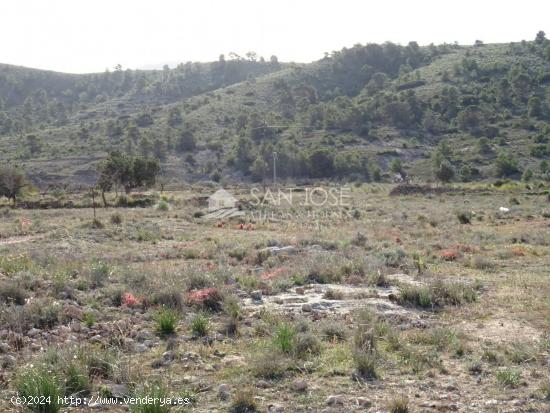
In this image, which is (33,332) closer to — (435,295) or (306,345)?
(306,345)

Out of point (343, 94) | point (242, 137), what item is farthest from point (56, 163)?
point (343, 94)

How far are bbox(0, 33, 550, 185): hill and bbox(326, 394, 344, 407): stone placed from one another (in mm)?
52330

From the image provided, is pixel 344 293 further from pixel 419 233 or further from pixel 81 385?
pixel 419 233

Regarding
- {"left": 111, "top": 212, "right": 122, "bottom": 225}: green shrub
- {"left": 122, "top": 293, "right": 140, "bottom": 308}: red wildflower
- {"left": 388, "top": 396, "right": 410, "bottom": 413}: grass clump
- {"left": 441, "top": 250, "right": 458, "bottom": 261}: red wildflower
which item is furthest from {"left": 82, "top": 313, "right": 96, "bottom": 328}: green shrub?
{"left": 111, "top": 212, "right": 122, "bottom": 225}: green shrub

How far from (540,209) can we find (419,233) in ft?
50.3

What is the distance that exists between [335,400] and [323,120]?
290 feet

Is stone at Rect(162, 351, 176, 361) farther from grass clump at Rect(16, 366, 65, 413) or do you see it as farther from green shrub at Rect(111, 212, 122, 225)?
green shrub at Rect(111, 212, 122, 225)

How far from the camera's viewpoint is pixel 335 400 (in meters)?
6.42

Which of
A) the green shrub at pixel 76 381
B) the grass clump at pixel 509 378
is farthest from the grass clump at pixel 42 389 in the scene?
the grass clump at pixel 509 378

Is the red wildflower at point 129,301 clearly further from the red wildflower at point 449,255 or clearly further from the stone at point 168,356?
the red wildflower at point 449,255

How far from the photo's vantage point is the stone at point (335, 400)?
6.37m

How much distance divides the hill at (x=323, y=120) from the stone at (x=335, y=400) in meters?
52.3

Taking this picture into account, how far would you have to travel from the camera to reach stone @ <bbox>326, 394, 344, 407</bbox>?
20.9 feet

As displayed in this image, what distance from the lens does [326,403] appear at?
6391 millimetres
